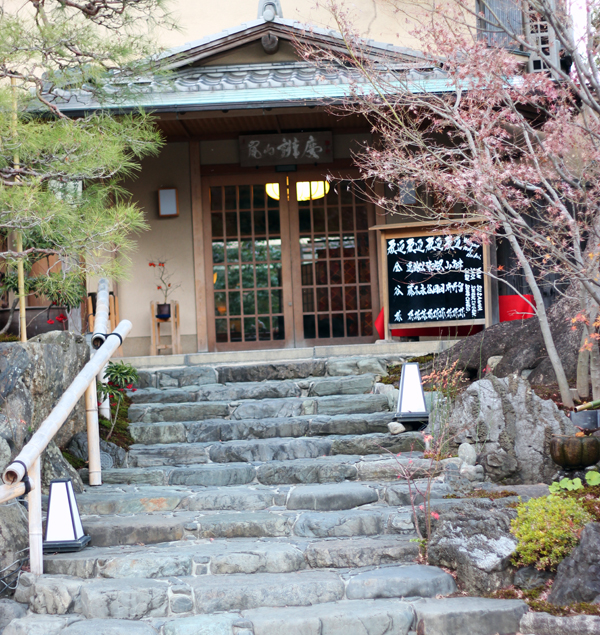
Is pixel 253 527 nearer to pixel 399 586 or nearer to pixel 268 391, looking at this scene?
pixel 399 586

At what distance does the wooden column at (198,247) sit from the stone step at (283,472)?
421cm

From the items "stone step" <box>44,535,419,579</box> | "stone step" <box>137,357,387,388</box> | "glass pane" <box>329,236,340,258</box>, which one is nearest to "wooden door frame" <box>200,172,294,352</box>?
"glass pane" <box>329,236,340,258</box>

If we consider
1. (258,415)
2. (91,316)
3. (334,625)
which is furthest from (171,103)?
(334,625)

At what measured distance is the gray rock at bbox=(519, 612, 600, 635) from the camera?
3.39 metres

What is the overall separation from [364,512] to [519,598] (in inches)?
47.3

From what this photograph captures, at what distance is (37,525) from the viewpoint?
158 inches

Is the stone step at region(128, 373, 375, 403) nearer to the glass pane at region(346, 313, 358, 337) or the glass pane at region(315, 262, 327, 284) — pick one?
the glass pane at region(346, 313, 358, 337)

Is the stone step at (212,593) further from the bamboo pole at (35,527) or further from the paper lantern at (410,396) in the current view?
the paper lantern at (410,396)

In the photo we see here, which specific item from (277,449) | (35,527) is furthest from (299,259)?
(35,527)

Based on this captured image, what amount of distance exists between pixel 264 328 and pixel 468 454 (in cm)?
502

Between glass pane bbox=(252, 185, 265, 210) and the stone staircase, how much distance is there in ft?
13.2

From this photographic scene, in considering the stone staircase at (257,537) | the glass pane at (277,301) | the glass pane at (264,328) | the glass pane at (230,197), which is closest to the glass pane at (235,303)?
the glass pane at (264,328)

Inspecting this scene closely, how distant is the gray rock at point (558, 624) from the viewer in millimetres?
3395

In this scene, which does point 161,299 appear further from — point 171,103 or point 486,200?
point 486,200
